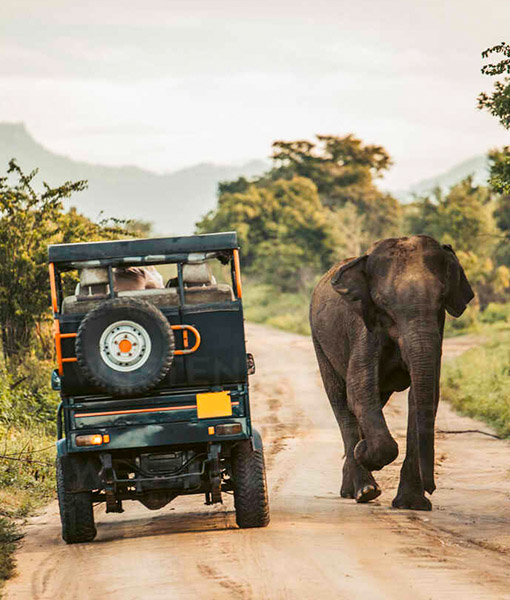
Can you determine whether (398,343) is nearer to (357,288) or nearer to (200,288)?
(357,288)

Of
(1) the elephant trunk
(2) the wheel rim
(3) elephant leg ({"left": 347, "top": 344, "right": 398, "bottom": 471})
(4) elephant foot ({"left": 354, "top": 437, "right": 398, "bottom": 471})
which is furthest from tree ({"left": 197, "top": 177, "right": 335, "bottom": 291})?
(2) the wheel rim

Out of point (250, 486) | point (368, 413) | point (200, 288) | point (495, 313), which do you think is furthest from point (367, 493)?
Result: point (495, 313)

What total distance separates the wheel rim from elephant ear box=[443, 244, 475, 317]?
12.1ft

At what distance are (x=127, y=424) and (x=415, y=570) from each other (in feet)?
9.79

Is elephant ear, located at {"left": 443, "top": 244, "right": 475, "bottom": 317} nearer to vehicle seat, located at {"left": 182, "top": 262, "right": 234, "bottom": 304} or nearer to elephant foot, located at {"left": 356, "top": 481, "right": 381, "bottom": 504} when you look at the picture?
elephant foot, located at {"left": 356, "top": 481, "right": 381, "bottom": 504}

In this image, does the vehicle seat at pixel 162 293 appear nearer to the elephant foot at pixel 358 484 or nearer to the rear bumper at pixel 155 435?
the rear bumper at pixel 155 435

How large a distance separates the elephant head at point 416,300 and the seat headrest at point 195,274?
2.14 m

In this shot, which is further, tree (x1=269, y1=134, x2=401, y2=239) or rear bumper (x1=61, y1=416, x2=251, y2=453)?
tree (x1=269, y1=134, x2=401, y2=239)

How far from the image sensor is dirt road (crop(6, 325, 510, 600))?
8375 mm

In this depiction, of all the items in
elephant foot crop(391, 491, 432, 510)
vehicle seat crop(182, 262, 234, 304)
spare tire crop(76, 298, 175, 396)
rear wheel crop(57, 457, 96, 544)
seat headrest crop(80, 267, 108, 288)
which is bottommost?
elephant foot crop(391, 491, 432, 510)

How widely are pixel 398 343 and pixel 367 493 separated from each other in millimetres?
1710

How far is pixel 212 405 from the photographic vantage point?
34.3 ft

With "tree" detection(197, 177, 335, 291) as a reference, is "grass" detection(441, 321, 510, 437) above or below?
below

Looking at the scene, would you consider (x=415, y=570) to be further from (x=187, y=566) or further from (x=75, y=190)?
(x=75, y=190)
